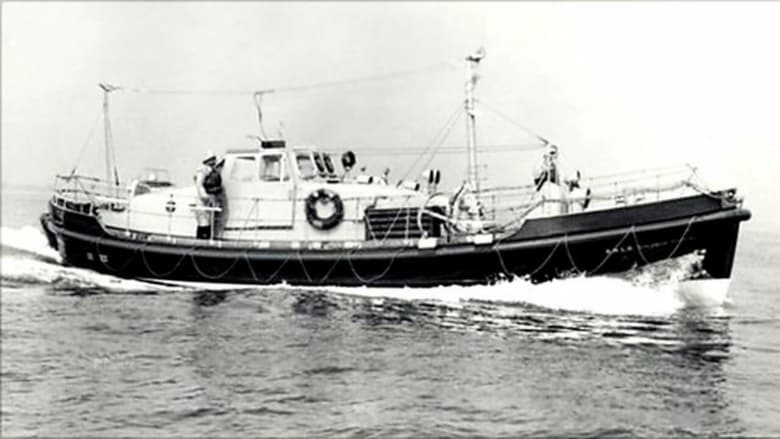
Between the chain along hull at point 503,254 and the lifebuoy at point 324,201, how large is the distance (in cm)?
78

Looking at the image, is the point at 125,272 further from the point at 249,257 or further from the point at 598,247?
the point at 598,247

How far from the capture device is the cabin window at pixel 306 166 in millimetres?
17750

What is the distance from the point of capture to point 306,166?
58.8ft

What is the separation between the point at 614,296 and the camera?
48.0ft

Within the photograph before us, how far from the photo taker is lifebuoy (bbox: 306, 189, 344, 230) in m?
16.7

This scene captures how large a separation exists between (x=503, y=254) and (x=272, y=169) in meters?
5.45

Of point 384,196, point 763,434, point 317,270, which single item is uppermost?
point 384,196

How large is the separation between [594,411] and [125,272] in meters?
12.2

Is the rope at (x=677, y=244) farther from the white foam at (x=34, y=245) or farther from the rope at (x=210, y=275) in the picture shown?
the white foam at (x=34, y=245)

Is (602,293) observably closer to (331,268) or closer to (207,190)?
(331,268)

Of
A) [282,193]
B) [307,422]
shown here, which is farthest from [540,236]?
[307,422]

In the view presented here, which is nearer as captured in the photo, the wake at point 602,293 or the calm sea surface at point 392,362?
the calm sea surface at point 392,362

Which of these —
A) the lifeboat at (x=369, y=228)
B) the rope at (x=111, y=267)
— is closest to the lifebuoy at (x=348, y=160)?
the lifeboat at (x=369, y=228)

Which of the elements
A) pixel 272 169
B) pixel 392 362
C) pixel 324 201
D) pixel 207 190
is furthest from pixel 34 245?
pixel 392 362
